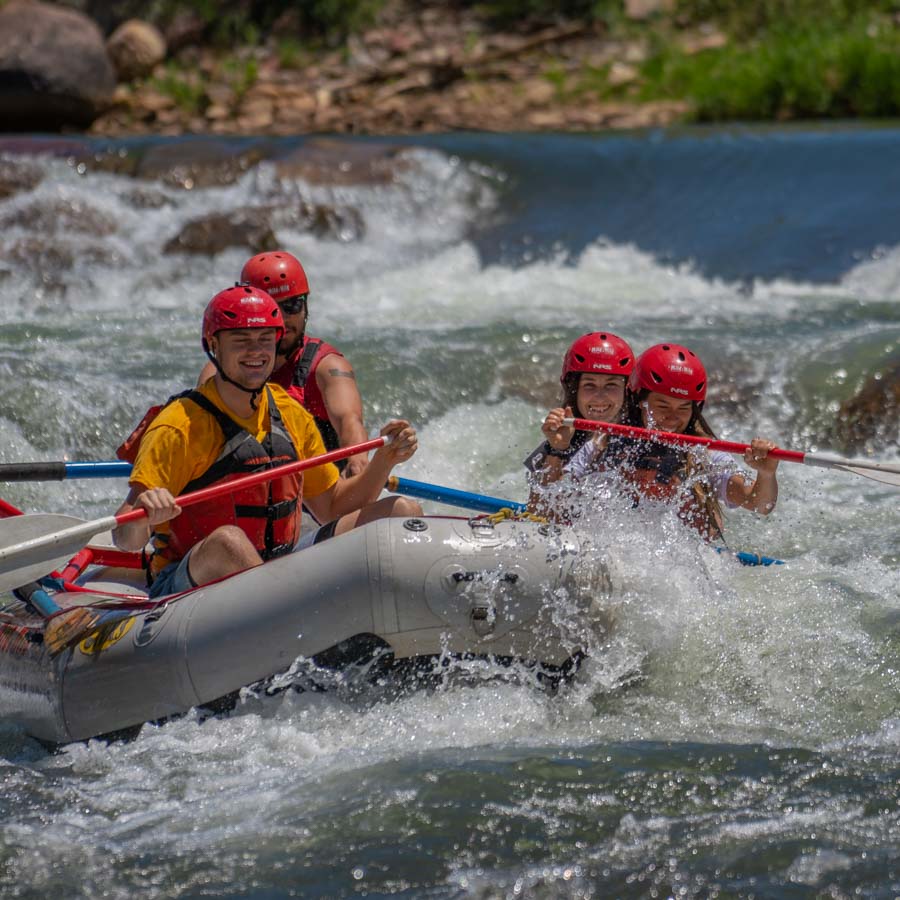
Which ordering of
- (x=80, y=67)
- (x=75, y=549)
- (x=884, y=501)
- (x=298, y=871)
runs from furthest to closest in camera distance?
1. (x=80, y=67)
2. (x=884, y=501)
3. (x=75, y=549)
4. (x=298, y=871)

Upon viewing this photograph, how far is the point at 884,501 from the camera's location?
7.94 metres

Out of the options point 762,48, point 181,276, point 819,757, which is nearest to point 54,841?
point 819,757

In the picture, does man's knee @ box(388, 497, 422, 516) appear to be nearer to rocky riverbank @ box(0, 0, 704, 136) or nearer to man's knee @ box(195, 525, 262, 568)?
man's knee @ box(195, 525, 262, 568)

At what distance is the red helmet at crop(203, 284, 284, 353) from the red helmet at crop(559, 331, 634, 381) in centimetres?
123

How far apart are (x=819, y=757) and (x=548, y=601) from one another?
3.30 feet

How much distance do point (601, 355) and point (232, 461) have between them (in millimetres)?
1499

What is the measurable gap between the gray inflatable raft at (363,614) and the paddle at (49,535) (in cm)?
31

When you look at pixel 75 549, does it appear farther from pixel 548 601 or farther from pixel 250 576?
pixel 548 601

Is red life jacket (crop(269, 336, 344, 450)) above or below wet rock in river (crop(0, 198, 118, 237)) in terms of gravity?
below

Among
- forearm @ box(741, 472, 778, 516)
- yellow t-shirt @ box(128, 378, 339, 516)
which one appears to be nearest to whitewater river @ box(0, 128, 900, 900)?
forearm @ box(741, 472, 778, 516)

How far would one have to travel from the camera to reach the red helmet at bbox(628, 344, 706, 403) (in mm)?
5711

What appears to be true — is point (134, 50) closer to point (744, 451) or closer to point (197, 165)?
point (197, 165)

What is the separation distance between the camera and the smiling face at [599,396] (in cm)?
582

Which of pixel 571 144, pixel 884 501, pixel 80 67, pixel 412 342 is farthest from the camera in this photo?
pixel 80 67
